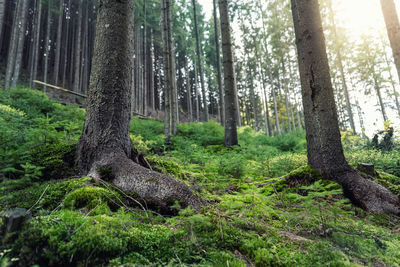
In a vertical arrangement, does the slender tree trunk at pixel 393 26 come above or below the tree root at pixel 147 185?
above

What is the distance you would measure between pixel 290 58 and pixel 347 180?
22.9 meters

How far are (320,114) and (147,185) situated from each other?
3.60m

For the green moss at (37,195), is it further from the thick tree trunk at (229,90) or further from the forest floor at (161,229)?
the thick tree trunk at (229,90)

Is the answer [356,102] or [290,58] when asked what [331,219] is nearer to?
[290,58]

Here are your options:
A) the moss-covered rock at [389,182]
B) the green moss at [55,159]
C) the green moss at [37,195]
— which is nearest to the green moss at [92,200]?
the green moss at [37,195]

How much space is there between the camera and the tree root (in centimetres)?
232

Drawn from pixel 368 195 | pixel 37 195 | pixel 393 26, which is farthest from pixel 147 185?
pixel 393 26

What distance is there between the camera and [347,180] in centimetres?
337

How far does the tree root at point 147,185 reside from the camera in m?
2.32

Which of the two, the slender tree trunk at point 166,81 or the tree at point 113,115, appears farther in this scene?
the slender tree trunk at point 166,81

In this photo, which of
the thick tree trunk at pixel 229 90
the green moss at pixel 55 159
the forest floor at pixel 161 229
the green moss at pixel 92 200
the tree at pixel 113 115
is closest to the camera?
the forest floor at pixel 161 229

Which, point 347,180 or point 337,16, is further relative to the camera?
point 337,16

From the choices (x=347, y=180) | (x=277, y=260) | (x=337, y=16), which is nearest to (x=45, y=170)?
(x=277, y=260)

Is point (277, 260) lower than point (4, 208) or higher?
lower
